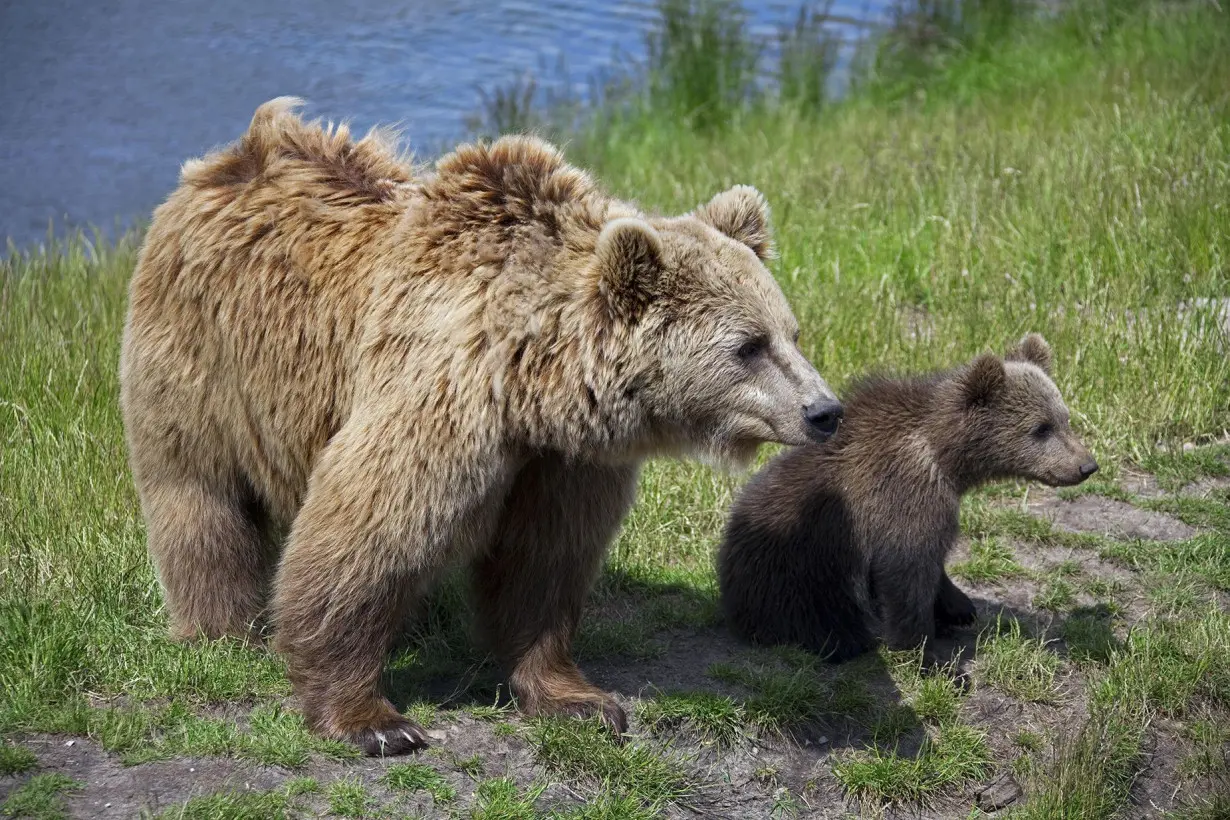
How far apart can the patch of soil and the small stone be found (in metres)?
2.19

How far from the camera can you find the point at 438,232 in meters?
5.00

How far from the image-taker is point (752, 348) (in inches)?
189

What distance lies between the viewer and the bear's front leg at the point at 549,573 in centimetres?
511

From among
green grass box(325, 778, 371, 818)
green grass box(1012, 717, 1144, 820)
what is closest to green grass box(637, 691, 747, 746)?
green grass box(1012, 717, 1144, 820)

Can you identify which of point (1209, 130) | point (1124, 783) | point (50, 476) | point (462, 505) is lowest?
point (1124, 783)

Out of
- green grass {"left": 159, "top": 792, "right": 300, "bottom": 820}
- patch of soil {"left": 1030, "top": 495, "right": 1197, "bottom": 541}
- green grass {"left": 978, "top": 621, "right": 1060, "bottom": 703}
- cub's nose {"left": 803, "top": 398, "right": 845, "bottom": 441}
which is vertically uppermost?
cub's nose {"left": 803, "top": 398, "right": 845, "bottom": 441}

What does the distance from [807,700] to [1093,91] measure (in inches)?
370

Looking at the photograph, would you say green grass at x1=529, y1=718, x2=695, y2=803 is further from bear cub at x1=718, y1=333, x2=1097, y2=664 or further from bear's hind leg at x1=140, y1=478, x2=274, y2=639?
bear's hind leg at x1=140, y1=478, x2=274, y2=639

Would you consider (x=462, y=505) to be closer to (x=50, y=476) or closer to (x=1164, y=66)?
(x=50, y=476)

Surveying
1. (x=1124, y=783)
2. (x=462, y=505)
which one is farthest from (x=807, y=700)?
(x=462, y=505)

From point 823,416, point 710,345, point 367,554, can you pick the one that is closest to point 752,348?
Result: point 710,345

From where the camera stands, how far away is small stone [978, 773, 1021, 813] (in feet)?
17.4

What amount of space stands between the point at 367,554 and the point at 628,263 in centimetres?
136

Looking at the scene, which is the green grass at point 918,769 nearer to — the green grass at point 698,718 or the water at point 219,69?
the green grass at point 698,718
